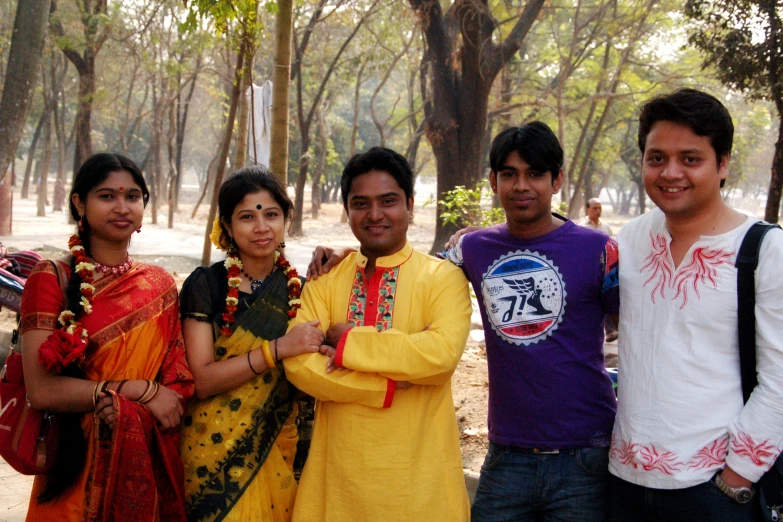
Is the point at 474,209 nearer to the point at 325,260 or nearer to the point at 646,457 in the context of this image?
the point at 325,260

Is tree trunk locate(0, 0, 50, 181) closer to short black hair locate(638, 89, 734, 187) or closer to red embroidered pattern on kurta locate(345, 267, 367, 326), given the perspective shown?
red embroidered pattern on kurta locate(345, 267, 367, 326)

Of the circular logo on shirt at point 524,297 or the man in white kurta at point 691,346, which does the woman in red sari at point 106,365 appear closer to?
the circular logo on shirt at point 524,297

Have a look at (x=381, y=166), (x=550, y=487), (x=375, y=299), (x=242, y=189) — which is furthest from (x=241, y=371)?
(x=550, y=487)

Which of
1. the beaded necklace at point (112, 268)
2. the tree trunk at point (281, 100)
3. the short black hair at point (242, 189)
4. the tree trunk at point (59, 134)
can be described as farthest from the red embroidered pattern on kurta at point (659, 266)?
the tree trunk at point (59, 134)

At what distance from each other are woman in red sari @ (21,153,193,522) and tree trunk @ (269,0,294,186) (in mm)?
2271

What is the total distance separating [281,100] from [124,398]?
2.96 metres

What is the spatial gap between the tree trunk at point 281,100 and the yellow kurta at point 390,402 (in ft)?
8.14

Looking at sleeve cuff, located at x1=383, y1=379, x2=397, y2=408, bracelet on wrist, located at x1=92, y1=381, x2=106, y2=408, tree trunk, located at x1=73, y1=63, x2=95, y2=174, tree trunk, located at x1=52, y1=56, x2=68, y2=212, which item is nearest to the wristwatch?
sleeve cuff, located at x1=383, y1=379, x2=397, y2=408

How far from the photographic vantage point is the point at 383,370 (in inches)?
81.1

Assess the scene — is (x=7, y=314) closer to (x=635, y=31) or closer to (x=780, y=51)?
(x=780, y=51)

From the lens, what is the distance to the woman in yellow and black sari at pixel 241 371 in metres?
2.33

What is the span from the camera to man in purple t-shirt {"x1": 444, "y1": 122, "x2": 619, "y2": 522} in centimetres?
221

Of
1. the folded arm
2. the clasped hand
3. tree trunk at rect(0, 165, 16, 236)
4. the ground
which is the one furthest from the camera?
tree trunk at rect(0, 165, 16, 236)

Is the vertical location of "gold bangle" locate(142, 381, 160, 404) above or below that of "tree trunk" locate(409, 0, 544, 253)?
below
